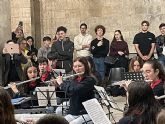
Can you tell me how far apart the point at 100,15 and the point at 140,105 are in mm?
12034

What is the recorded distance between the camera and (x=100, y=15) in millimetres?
17094

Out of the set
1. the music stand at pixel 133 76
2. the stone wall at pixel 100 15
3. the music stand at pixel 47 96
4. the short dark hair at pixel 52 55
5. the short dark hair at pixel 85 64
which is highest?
the stone wall at pixel 100 15

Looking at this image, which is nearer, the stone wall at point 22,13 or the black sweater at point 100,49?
the black sweater at point 100,49

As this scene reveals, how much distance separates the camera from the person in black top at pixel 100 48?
13.2 m

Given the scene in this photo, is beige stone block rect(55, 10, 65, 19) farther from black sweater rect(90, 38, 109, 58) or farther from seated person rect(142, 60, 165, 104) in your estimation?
seated person rect(142, 60, 165, 104)

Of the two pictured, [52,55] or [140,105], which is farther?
[52,55]

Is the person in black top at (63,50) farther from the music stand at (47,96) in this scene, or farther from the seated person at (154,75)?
the seated person at (154,75)

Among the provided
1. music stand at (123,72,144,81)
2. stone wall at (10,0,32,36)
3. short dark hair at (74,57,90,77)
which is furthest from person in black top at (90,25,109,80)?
short dark hair at (74,57,90,77)

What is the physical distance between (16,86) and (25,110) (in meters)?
0.86

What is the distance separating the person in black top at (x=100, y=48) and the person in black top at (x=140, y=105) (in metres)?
7.97

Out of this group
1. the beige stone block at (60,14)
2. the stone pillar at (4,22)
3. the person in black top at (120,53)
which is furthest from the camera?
the beige stone block at (60,14)

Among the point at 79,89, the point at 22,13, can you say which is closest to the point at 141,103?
the point at 79,89

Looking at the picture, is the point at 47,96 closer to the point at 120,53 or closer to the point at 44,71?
the point at 44,71

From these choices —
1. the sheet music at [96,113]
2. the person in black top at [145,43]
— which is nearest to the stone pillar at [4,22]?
the person in black top at [145,43]
